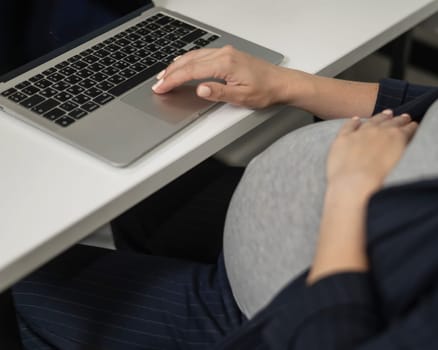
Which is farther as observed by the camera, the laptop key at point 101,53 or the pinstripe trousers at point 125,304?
the laptop key at point 101,53

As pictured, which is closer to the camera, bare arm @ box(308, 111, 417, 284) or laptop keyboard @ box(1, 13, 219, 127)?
bare arm @ box(308, 111, 417, 284)

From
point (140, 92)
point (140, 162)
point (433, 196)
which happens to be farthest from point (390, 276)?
point (140, 92)

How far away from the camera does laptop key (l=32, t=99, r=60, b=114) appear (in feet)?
2.75

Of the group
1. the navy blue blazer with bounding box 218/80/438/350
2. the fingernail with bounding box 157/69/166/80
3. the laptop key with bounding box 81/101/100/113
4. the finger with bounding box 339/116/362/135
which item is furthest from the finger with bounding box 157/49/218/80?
the navy blue blazer with bounding box 218/80/438/350

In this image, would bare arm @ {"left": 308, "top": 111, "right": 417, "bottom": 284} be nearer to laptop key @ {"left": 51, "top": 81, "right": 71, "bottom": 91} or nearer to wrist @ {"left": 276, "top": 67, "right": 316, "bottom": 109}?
wrist @ {"left": 276, "top": 67, "right": 316, "bottom": 109}

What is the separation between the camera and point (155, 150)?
0.80 m

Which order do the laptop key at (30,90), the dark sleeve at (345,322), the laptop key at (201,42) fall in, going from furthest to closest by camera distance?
the laptop key at (201,42), the laptop key at (30,90), the dark sleeve at (345,322)

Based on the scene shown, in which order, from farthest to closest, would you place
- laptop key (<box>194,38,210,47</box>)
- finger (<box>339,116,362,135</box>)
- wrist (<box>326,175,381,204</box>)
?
laptop key (<box>194,38,210,47</box>), finger (<box>339,116,362,135</box>), wrist (<box>326,175,381,204</box>)

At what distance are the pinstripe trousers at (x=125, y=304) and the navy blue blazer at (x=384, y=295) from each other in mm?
229

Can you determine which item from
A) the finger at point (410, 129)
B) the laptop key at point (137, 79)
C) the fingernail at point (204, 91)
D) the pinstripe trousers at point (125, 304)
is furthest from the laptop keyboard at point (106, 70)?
Answer: the finger at point (410, 129)

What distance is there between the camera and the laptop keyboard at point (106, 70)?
A: 0.85 metres

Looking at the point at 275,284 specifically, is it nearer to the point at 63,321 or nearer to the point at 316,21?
the point at 63,321

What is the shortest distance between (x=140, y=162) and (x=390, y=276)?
0.34 metres

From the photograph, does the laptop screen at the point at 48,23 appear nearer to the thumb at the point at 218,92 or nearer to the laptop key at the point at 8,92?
the laptop key at the point at 8,92
